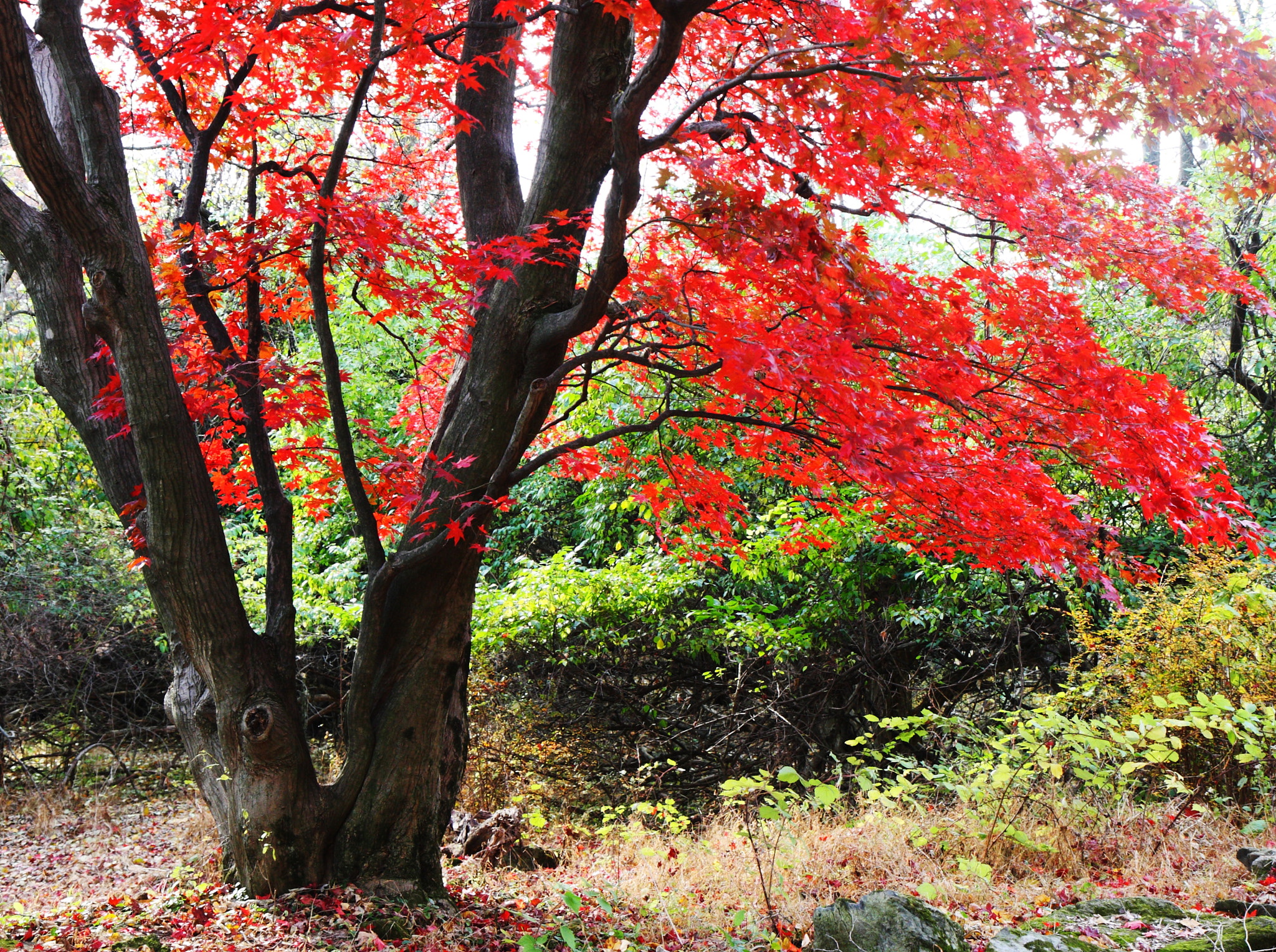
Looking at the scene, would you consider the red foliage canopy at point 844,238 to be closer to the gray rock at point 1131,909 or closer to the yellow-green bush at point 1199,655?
the yellow-green bush at point 1199,655

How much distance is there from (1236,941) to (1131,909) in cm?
42

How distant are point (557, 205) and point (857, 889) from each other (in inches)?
143

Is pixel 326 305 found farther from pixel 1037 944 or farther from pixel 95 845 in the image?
pixel 95 845

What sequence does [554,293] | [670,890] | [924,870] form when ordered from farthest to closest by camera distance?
[670,890] < [924,870] < [554,293]

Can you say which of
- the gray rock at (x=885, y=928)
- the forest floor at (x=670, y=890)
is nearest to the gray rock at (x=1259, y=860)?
the forest floor at (x=670, y=890)

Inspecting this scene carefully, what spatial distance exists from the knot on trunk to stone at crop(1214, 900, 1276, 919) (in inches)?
151

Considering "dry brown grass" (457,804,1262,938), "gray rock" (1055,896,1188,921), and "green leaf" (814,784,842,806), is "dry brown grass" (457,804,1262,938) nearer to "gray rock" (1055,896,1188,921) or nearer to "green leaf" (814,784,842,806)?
"gray rock" (1055,896,1188,921)

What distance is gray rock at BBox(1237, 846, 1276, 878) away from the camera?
3701 mm

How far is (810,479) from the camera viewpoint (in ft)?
15.5

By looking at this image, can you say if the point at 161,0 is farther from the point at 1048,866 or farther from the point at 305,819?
the point at 1048,866

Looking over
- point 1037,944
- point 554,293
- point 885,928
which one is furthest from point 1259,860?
point 554,293

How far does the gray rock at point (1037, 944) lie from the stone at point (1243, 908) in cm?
67

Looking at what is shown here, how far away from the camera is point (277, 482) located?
4238 millimetres

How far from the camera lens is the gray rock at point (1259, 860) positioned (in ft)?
12.1
